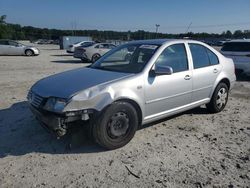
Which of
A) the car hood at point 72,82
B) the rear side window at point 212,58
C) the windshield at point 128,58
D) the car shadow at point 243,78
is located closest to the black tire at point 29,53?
the car shadow at point 243,78

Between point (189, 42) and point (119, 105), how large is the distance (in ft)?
7.42

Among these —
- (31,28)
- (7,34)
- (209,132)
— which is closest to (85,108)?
(209,132)

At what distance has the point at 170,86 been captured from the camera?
4.64m

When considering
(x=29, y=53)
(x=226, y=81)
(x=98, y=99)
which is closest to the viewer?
(x=98, y=99)

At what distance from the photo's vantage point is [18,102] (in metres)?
6.71

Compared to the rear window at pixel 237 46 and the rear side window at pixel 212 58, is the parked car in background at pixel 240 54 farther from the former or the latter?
the rear side window at pixel 212 58

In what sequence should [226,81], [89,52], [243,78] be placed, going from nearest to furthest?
[226,81]
[243,78]
[89,52]

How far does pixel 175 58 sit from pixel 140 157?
1986 mm

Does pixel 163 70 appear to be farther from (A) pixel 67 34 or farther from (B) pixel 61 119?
(A) pixel 67 34

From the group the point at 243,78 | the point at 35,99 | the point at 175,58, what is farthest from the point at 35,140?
the point at 243,78

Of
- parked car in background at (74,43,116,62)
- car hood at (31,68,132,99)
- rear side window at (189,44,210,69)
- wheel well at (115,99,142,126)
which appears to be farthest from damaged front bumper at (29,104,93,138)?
parked car in background at (74,43,116,62)

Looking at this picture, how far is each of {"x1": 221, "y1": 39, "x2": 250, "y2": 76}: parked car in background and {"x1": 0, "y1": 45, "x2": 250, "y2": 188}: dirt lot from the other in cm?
504

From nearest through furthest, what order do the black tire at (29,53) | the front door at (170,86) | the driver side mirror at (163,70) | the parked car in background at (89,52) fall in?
1. the driver side mirror at (163,70)
2. the front door at (170,86)
3. the parked car in background at (89,52)
4. the black tire at (29,53)

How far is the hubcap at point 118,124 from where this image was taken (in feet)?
13.1
